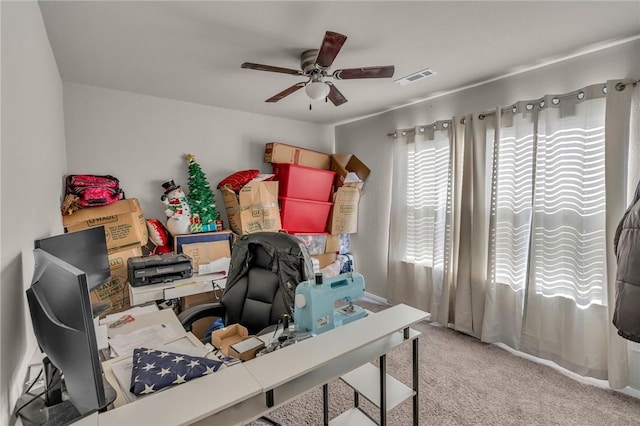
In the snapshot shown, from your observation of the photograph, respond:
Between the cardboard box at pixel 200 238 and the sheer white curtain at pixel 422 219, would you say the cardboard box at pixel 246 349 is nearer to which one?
the cardboard box at pixel 200 238

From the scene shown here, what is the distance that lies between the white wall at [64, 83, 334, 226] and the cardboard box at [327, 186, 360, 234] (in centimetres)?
102

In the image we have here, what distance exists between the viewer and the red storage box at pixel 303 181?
3564 mm

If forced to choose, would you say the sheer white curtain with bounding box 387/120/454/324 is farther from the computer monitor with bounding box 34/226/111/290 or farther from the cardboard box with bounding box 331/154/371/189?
the computer monitor with bounding box 34/226/111/290

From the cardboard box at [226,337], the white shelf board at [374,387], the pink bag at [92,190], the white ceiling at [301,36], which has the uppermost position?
the white ceiling at [301,36]

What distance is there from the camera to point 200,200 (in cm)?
317

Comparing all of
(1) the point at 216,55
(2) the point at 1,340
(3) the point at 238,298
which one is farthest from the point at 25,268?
(1) the point at 216,55

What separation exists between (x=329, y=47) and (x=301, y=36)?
1.18 ft

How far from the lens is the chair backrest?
5.90ft

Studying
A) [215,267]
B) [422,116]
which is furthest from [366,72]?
[215,267]

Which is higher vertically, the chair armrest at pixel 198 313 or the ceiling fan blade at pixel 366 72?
the ceiling fan blade at pixel 366 72

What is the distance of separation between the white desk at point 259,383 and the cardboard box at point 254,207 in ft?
6.92

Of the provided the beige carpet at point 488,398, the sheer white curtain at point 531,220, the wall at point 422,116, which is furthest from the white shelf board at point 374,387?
the wall at point 422,116

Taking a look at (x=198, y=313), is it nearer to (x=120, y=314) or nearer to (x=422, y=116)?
(x=120, y=314)

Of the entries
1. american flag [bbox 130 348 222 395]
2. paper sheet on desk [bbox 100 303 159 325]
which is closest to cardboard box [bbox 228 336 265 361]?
american flag [bbox 130 348 222 395]
